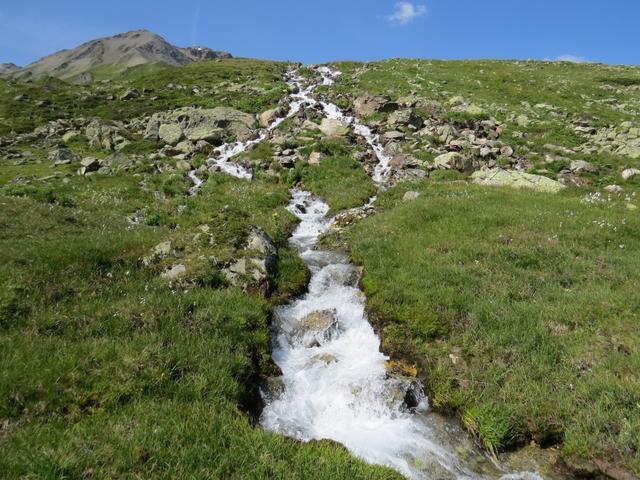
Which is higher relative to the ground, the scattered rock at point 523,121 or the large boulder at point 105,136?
the scattered rock at point 523,121

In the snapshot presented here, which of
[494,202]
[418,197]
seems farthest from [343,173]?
[494,202]

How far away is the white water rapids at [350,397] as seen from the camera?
7883 mm

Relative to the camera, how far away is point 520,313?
35.6 ft

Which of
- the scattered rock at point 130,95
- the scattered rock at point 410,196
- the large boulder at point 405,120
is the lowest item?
the scattered rock at point 410,196

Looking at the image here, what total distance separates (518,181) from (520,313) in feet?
50.5

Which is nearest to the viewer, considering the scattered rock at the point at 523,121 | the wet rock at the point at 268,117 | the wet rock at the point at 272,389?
the wet rock at the point at 272,389

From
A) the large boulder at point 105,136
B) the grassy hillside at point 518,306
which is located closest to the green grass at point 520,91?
the grassy hillside at point 518,306

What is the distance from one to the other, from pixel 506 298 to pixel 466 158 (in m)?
19.0

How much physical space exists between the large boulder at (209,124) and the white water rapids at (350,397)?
26.9 metres

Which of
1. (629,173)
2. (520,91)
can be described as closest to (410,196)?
(629,173)

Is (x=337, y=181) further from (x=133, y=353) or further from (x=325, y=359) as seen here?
(x=133, y=353)

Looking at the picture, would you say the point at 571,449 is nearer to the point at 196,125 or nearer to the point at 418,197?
the point at 418,197

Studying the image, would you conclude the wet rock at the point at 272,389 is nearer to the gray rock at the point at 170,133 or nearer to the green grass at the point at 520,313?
the green grass at the point at 520,313

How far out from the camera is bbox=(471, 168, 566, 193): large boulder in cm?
2320
